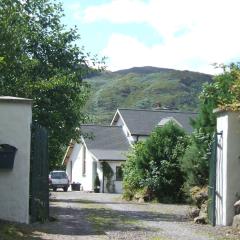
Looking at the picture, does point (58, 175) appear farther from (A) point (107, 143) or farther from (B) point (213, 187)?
(B) point (213, 187)

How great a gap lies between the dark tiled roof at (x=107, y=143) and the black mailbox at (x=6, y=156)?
3577cm

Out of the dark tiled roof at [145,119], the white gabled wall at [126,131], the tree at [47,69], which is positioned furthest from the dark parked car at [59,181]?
the tree at [47,69]

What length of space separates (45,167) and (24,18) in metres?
7.22

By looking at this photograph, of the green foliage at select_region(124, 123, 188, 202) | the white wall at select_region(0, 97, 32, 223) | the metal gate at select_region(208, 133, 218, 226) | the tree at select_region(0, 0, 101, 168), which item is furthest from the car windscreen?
the white wall at select_region(0, 97, 32, 223)

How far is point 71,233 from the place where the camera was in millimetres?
12312

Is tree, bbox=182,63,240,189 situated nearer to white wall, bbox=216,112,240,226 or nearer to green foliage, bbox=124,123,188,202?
white wall, bbox=216,112,240,226

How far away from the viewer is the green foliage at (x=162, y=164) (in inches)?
1125

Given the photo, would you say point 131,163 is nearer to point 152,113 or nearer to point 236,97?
point 236,97

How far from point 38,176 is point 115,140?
38.9m

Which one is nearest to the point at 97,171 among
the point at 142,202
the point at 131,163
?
the point at 131,163

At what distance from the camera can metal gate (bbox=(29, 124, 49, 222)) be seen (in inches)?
545

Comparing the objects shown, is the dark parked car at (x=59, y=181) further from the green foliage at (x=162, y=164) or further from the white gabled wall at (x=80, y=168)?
the green foliage at (x=162, y=164)

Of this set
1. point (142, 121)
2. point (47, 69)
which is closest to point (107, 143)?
point (142, 121)

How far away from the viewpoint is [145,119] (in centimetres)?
5334
